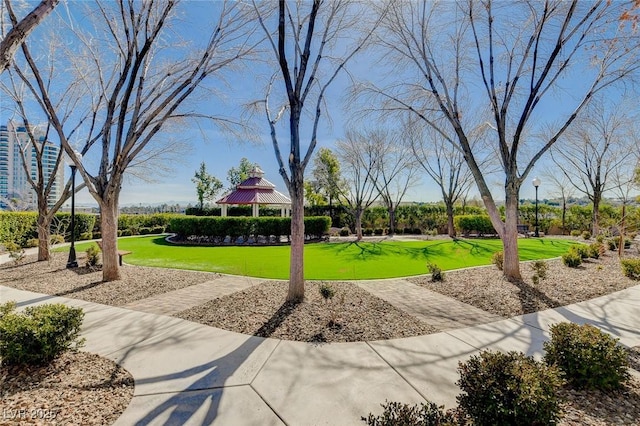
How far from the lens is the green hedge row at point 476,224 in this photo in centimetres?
2161

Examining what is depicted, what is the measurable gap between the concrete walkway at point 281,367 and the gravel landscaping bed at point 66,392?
0.15m

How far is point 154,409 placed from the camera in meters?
2.51

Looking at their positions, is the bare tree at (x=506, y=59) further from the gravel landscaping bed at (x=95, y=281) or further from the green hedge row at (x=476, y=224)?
the green hedge row at (x=476, y=224)

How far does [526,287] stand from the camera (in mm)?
6535

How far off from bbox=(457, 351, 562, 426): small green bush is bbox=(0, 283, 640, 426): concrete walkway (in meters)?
0.48

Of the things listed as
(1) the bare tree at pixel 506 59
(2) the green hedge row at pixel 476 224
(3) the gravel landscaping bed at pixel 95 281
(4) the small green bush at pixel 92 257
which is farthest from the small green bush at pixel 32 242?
(2) the green hedge row at pixel 476 224

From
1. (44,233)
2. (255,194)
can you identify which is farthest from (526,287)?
(255,194)

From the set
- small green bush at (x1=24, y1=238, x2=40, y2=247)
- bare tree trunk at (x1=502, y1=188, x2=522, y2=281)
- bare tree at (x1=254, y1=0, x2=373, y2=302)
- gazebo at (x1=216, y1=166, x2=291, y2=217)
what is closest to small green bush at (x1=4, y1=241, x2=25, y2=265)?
small green bush at (x1=24, y1=238, x2=40, y2=247)

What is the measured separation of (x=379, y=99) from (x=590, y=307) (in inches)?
263

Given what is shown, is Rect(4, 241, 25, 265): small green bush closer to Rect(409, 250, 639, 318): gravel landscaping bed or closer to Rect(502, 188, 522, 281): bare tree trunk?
Rect(409, 250, 639, 318): gravel landscaping bed

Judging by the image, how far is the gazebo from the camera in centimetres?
2059

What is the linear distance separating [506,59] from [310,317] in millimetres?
8225

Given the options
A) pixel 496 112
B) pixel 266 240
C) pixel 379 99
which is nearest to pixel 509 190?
pixel 496 112

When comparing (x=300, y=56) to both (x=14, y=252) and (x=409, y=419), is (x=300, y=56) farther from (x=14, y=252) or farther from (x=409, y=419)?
(x=14, y=252)
